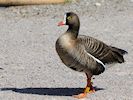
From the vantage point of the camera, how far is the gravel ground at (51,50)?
934cm

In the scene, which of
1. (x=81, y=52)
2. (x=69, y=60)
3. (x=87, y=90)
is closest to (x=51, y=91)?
(x=87, y=90)

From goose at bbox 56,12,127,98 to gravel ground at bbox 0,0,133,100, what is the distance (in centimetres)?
51

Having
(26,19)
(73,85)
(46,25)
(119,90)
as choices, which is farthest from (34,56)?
(26,19)

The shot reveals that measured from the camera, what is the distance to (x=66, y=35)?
28.5 ft

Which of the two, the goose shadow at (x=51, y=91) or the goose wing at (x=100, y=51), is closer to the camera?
the goose wing at (x=100, y=51)

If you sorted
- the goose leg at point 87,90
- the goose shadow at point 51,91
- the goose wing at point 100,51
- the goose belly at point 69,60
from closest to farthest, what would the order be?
1. the goose belly at point 69,60
2. the goose wing at point 100,51
3. the goose leg at point 87,90
4. the goose shadow at point 51,91

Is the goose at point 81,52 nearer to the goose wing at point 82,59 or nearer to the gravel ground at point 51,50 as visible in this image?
the goose wing at point 82,59

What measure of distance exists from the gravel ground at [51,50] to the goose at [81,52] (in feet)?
1.69

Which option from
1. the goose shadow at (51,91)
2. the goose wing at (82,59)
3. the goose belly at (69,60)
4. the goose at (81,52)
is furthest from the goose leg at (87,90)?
the goose belly at (69,60)

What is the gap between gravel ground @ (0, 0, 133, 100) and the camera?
9336 millimetres

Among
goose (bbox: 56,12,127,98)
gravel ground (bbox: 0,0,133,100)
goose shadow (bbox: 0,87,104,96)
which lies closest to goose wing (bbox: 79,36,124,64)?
goose (bbox: 56,12,127,98)

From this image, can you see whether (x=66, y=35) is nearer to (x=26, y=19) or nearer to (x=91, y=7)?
(x=26, y=19)

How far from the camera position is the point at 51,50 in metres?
12.8

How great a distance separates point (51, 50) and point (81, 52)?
13.8ft
